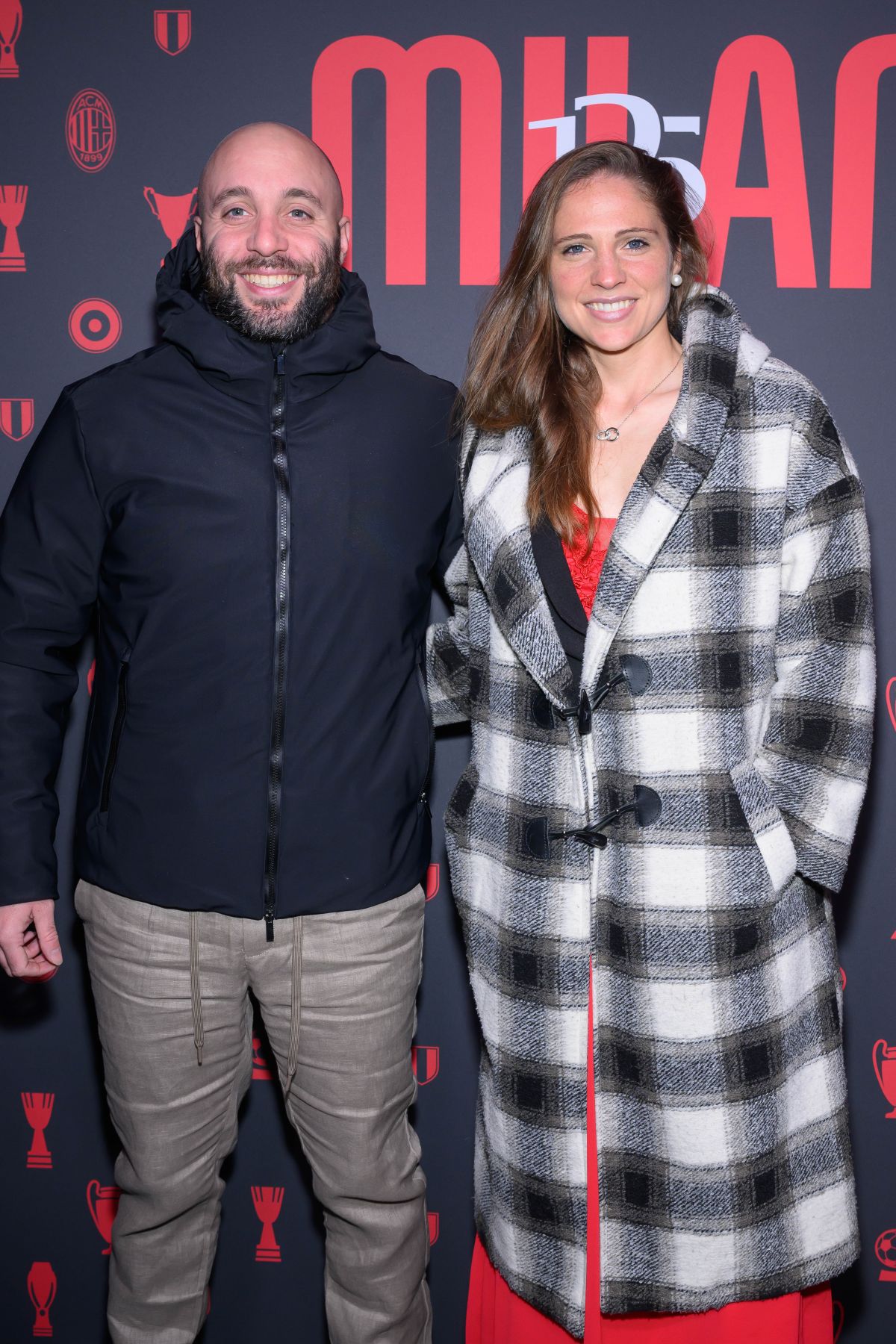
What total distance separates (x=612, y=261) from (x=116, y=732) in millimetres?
1000

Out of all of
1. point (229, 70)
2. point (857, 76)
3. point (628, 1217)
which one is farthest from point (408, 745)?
point (857, 76)

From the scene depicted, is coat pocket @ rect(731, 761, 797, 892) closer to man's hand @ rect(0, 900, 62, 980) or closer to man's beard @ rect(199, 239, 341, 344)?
man's beard @ rect(199, 239, 341, 344)

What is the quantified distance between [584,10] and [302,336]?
784mm

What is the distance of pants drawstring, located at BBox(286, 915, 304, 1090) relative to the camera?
1.75 m

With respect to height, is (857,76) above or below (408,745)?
above

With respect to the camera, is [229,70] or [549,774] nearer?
[549,774]

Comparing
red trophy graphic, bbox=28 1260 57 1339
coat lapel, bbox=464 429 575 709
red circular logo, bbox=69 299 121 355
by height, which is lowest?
red trophy graphic, bbox=28 1260 57 1339

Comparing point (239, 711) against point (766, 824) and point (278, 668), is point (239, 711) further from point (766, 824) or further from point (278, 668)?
point (766, 824)

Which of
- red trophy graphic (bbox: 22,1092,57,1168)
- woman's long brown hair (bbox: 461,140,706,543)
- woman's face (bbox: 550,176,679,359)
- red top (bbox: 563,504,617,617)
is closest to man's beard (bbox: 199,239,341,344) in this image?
woman's long brown hair (bbox: 461,140,706,543)

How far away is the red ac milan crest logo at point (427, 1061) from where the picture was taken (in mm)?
2230

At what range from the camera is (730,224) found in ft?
6.53

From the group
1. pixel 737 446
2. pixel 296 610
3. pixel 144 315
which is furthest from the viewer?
pixel 144 315

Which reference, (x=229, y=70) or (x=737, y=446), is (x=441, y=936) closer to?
(x=737, y=446)

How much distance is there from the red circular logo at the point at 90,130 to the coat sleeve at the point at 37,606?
550mm
